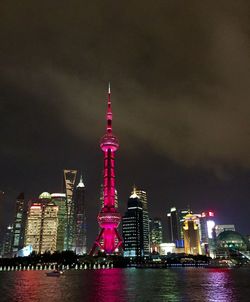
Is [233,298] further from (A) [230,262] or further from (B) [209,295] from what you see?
(A) [230,262]

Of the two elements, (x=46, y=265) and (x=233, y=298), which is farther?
(x=46, y=265)

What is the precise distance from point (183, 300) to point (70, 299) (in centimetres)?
1674

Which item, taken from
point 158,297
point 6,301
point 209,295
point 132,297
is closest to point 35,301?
point 6,301

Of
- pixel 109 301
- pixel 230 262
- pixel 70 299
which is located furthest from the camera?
pixel 230 262

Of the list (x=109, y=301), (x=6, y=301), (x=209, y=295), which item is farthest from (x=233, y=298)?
(x=6, y=301)

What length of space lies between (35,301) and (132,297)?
46.9 ft

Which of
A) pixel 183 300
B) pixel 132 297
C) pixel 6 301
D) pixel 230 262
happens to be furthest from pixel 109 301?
pixel 230 262

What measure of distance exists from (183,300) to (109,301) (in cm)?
1049

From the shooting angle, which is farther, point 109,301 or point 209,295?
point 209,295

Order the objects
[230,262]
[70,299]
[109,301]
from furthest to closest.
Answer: [230,262], [70,299], [109,301]

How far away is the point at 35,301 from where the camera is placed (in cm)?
5016

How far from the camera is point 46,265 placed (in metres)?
200

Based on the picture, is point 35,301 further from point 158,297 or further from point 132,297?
point 158,297

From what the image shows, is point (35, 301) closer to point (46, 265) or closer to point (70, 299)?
point (70, 299)
